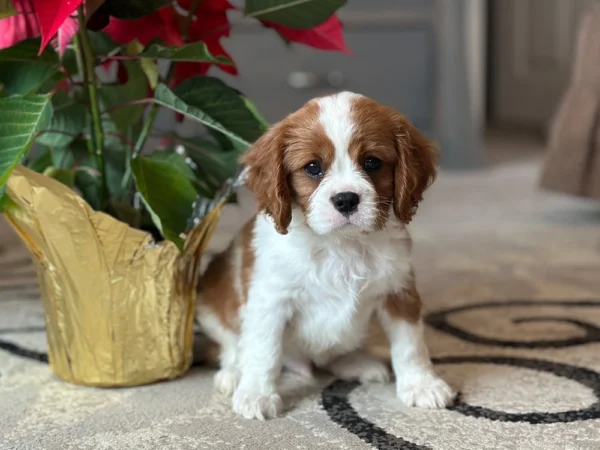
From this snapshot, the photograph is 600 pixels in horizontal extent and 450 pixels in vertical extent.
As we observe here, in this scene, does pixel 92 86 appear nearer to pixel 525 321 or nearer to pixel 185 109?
pixel 185 109

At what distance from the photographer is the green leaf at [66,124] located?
123 centimetres

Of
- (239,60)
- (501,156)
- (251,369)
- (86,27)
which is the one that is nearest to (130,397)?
(251,369)

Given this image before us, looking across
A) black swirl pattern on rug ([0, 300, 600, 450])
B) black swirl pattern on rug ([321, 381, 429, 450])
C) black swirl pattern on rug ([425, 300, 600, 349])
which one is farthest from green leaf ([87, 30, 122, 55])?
black swirl pattern on rug ([425, 300, 600, 349])

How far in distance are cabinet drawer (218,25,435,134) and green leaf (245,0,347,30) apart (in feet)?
6.44

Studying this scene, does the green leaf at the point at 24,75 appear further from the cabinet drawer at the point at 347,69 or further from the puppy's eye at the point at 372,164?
the cabinet drawer at the point at 347,69

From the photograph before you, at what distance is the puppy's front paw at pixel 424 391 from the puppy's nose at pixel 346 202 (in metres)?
0.27

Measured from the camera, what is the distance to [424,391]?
1102 mm

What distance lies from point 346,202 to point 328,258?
131 millimetres

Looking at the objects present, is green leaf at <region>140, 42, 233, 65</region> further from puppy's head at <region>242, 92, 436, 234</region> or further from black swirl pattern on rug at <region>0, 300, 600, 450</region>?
black swirl pattern on rug at <region>0, 300, 600, 450</region>

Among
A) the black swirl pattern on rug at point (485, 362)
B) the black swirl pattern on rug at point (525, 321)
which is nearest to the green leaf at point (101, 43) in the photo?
the black swirl pattern on rug at point (485, 362)

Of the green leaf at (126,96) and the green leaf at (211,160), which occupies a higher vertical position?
the green leaf at (126,96)

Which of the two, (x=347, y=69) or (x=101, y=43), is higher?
(x=101, y=43)

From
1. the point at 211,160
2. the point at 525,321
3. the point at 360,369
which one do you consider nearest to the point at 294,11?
the point at 211,160

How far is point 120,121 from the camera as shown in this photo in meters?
1.25
